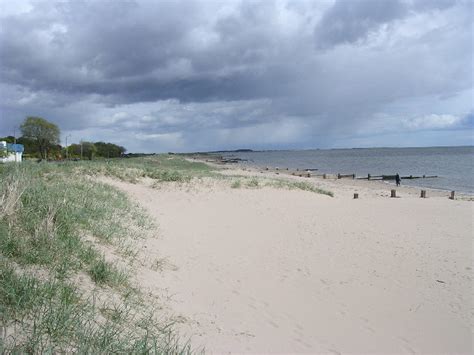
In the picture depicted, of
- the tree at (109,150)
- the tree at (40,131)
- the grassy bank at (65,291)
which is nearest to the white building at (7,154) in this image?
the tree at (40,131)

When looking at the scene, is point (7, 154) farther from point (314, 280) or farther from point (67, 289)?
point (67, 289)

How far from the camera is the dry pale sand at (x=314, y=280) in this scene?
544 cm

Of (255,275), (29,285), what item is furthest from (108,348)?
(255,275)

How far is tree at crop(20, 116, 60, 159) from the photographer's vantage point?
218 ft

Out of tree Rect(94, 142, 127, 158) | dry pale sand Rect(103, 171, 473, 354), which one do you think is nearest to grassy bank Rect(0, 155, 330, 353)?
dry pale sand Rect(103, 171, 473, 354)

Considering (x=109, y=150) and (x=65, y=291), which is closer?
(x=65, y=291)

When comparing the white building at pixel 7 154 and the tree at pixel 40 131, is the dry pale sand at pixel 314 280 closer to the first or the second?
the white building at pixel 7 154

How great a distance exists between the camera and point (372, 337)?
562 centimetres

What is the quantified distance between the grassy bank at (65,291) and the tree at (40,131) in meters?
65.6

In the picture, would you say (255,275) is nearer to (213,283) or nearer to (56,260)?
(213,283)

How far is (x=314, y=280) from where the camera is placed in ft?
26.3

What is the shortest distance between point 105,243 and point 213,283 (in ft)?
7.43

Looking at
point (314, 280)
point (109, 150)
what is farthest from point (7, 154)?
point (109, 150)

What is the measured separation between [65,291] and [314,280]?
537 cm
